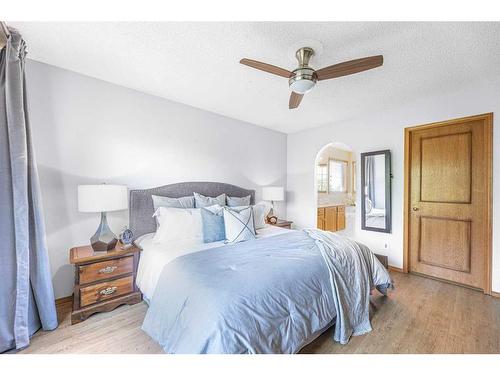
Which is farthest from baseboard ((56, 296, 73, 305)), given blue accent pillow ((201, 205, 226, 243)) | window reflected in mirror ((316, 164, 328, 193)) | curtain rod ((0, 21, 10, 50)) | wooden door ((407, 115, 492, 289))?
window reflected in mirror ((316, 164, 328, 193))

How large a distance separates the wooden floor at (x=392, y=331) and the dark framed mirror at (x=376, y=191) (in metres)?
1.21

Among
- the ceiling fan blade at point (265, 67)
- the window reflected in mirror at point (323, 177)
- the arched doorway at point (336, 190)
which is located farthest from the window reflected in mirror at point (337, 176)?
the ceiling fan blade at point (265, 67)

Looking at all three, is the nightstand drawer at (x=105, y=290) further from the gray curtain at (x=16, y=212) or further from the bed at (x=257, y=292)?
A: the gray curtain at (x=16, y=212)

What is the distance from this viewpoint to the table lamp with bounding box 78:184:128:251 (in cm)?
200

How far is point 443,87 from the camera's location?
261cm

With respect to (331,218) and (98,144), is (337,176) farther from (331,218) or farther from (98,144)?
(98,144)

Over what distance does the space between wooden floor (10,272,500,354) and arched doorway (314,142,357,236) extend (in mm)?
2841

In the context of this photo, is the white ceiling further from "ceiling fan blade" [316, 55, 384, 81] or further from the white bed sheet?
the white bed sheet

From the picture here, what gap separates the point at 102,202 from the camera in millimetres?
2027

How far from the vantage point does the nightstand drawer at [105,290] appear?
6.46ft
